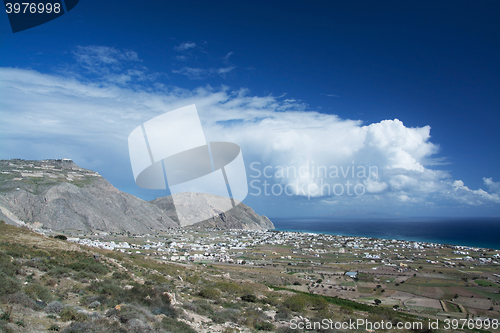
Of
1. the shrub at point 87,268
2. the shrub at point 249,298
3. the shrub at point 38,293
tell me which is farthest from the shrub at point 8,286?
the shrub at point 249,298

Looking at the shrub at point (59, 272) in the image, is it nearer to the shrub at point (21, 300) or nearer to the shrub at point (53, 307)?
the shrub at point (21, 300)

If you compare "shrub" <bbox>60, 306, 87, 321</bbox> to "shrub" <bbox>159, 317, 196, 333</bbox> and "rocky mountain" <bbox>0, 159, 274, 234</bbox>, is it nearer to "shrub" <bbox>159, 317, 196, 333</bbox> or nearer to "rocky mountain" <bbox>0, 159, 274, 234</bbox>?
"shrub" <bbox>159, 317, 196, 333</bbox>

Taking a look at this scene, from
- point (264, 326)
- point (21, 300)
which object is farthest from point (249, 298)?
point (21, 300)

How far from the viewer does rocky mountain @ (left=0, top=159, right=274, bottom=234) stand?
63219 millimetres

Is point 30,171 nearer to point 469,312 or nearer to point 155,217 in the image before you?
point 155,217

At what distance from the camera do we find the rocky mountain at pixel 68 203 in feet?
207

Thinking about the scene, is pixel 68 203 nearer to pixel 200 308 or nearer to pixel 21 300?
pixel 200 308

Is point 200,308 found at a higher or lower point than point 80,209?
lower

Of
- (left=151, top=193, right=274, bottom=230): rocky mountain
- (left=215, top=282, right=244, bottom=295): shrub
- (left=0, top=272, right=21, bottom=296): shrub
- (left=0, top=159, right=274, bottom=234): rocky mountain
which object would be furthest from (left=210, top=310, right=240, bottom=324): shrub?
(left=151, top=193, right=274, bottom=230): rocky mountain

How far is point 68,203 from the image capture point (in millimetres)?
71438

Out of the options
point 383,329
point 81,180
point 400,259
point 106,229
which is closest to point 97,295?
point 383,329

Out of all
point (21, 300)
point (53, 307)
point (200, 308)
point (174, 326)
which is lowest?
point (200, 308)

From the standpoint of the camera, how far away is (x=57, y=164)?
114875 mm

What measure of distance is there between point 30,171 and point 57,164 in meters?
28.7
